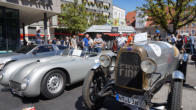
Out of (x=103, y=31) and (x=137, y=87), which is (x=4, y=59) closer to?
(x=137, y=87)

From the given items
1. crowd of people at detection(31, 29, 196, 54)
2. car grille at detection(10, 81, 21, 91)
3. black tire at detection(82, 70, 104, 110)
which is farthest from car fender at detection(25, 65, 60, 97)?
crowd of people at detection(31, 29, 196, 54)

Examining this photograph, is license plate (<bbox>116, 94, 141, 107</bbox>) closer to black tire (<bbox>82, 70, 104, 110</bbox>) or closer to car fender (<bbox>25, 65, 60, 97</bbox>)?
black tire (<bbox>82, 70, 104, 110</bbox>)

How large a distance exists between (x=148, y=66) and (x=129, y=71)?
1.28ft

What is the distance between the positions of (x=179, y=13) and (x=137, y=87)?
15.5m

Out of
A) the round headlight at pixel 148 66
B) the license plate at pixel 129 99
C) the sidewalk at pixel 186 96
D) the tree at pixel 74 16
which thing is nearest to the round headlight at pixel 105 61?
the license plate at pixel 129 99

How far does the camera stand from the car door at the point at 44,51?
6.16 m

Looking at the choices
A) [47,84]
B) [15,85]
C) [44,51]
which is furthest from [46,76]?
[44,51]

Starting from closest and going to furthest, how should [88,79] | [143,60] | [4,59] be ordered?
[143,60]
[88,79]
[4,59]

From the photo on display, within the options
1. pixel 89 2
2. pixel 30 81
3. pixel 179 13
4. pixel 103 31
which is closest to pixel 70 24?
pixel 103 31

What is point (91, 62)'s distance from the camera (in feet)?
15.3

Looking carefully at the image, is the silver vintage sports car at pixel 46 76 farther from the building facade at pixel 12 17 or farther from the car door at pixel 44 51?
the building facade at pixel 12 17

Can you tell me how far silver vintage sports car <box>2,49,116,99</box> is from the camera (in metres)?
3.15

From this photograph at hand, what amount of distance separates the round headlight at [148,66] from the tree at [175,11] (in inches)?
561

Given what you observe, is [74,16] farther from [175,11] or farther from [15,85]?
[15,85]
